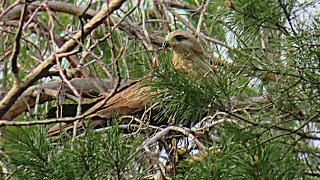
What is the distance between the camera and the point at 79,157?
251cm

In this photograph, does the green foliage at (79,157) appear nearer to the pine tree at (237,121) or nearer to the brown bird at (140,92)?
the pine tree at (237,121)

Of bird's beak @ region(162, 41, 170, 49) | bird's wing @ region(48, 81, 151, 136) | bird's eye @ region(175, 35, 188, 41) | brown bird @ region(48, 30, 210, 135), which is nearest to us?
bird's beak @ region(162, 41, 170, 49)

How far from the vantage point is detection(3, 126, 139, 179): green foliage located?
2492 mm

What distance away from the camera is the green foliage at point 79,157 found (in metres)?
2.49

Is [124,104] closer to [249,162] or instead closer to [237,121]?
[237,121]

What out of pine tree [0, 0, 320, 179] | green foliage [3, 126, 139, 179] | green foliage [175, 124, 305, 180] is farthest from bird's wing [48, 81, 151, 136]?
green foliage [175, 124, 305, 180]

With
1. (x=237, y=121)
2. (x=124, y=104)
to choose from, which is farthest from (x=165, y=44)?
(x=237, y=121)

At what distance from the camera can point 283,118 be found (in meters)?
2.69

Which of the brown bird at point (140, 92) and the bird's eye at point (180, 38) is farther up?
the bird's eye at point (180, 38)

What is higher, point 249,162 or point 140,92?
point 140,92

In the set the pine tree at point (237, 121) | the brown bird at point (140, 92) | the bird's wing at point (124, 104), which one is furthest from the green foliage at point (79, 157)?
the bird's wing at point (124, 104)

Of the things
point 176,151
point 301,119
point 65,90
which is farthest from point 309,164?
point 65,90

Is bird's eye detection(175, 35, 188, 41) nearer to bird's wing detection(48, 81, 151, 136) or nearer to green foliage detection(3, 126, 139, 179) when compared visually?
bird's wing detection(48, 81, 151, 136)

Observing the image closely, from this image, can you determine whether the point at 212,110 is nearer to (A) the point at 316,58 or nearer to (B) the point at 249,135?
(B) the point at 249,135
